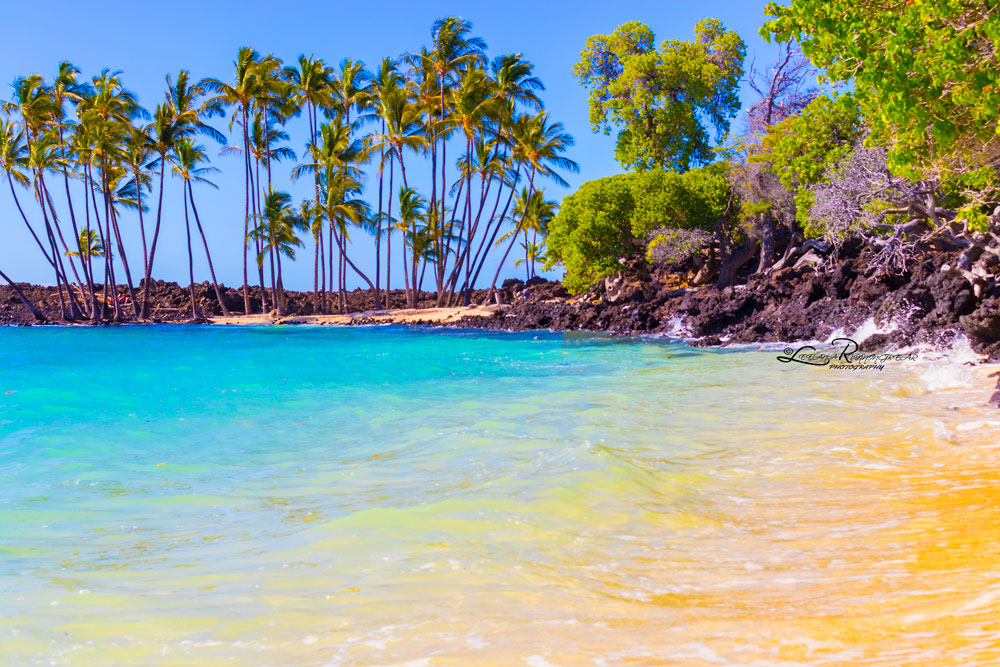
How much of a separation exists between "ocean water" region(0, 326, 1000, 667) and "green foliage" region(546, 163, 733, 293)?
774 inches

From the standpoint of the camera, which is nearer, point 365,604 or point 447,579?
point 365,604

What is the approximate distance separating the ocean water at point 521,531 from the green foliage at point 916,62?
10.9 ft

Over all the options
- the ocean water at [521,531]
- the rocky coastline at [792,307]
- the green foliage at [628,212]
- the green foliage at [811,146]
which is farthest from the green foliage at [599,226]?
the ocean water at [521,531]

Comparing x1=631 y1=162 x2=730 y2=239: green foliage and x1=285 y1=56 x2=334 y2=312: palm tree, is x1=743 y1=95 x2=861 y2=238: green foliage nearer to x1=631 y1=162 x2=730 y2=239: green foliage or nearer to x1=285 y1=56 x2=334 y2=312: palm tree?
x1=631 y1=162 x2=730 y2=239: green foliage

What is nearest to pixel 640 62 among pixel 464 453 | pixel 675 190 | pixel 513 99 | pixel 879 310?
pixel 675 190

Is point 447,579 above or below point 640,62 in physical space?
below

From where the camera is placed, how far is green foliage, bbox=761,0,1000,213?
27.2ft

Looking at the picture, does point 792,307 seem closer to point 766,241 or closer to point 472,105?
point 766,241

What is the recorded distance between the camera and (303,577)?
3852mm

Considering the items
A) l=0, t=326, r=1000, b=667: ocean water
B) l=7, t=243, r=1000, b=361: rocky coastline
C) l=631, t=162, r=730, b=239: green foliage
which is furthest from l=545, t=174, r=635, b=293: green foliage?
l=0, t=326, r=1000, b=667: ocean water

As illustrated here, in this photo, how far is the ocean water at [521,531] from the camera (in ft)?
9.85

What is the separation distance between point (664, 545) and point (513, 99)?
135ft

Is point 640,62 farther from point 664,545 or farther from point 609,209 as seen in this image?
point 664,545

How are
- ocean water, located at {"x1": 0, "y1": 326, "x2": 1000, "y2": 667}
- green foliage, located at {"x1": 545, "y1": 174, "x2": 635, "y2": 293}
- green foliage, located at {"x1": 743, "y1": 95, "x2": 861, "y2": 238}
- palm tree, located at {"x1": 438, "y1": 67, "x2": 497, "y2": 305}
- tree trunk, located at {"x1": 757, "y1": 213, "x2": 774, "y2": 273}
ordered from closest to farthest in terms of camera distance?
ocean water, located at {"x1": 0, "y1": 326, "x2": 1000, "y2": 667} → green foliage, located at {"x1": 743, "y1": 95, "x2": 861, "y2": 238} → tree trunk, located at {"x1": 757, "y1": 213, "x2": 774, "y2": 273} → green foliage, located at {"x1": 545, "y1": 174, "x2": 635, "y2": 293} → palm tree, located at {"x1": 438, "y1": 67, "x2": 497, "y2": 305}
